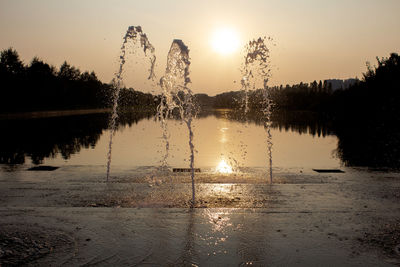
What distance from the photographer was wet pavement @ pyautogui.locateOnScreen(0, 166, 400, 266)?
5117 mm

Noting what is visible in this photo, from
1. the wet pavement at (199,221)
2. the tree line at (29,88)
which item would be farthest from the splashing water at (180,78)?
the tree line at (29,88)

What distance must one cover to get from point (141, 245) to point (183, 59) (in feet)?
18.0

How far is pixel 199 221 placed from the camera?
259 inches

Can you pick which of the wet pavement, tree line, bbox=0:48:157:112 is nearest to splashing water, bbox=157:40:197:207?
the wet pavement

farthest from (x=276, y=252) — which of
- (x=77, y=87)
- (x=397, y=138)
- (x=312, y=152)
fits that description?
(x=77, y=87)

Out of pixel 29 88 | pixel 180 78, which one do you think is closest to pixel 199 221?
pixel 180 78

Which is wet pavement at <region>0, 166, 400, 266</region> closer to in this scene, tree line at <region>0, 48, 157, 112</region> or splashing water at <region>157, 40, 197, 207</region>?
splashing water at <region>157, 40, 197, 207</region>

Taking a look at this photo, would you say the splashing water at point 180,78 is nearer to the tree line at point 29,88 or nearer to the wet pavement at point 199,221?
the wet pavement at point 199,221

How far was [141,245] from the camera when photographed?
216 inches

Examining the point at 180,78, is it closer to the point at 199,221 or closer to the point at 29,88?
the point at 199,221

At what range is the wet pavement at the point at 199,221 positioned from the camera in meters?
5.12

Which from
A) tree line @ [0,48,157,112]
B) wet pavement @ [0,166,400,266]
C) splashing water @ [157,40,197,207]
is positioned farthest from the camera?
tree line @ [0,48,157,112]

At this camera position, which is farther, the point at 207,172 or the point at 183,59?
the point at 207,172

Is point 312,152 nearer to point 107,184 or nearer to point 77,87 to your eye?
point 107,184
